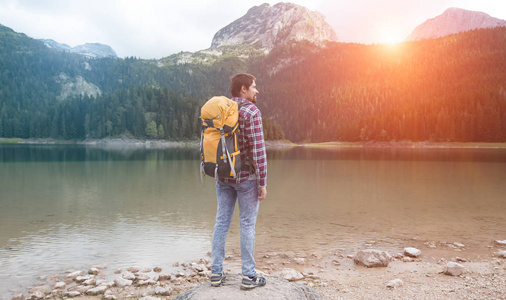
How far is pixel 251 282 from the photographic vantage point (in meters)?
5.10

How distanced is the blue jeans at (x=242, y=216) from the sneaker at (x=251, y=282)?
7cm

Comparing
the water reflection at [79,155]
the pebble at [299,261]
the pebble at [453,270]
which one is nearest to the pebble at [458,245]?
the pebble at [453,270]

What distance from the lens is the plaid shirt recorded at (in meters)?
4.75

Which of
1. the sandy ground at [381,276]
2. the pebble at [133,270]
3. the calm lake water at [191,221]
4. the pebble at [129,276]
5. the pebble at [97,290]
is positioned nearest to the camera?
the sandy ground at [381,276]

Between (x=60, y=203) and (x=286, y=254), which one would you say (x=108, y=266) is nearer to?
(x=286, y=254)

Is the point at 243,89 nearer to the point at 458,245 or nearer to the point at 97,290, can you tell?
the point at 97,290

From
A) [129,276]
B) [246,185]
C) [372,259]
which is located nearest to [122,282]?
[129,276]

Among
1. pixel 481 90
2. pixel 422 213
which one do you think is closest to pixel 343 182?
pixel 422 213

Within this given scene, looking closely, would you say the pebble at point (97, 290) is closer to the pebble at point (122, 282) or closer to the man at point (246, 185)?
the pebble at point (122, 282)

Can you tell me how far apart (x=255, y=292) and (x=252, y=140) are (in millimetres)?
2218

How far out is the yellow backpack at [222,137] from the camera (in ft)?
15.3

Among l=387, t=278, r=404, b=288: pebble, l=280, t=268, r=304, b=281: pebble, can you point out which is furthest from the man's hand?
l=387, t=278, r=404, b=288: pebble

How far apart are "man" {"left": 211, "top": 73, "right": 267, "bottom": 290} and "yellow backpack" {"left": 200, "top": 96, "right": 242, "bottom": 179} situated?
0.45ft

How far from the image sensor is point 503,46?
7766 inches
